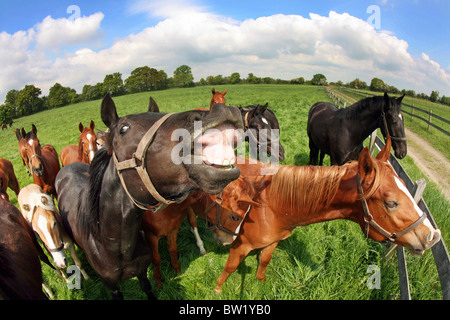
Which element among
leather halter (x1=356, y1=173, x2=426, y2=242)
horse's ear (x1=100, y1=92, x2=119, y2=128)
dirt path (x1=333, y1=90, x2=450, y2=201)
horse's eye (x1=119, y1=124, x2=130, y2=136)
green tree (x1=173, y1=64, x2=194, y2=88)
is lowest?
dirt path (x1=333, y1=90, x2=450, y2=201)

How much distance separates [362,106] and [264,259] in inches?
159

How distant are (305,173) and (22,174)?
10804 mm

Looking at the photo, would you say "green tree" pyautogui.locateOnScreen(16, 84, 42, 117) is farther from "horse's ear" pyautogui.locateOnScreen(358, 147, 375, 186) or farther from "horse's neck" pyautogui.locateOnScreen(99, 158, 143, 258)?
"horse's ear" pyautogui.locateOnScreen(358, 147, 375, 186)

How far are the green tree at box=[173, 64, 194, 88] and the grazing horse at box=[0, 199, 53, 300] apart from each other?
80712 mm

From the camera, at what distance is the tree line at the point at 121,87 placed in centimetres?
5431

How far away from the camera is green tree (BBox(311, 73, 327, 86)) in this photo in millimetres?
81375

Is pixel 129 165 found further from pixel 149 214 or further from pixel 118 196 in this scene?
pixel 149 214

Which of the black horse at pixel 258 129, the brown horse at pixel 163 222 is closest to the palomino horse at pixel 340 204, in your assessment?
the brown horse at pixel 163 222

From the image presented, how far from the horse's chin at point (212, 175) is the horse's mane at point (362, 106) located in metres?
4.91

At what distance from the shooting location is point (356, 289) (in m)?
2.85

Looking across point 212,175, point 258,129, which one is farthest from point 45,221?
point 258,129

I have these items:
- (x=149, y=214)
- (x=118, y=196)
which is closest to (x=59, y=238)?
(x=149, y=214)

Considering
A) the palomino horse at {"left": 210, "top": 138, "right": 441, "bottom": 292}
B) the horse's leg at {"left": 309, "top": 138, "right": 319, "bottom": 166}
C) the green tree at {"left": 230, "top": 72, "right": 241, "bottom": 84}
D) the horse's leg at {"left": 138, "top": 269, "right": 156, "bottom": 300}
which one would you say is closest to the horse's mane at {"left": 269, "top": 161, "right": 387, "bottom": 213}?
the palomino horse at {"left": 210, "top": 138, "right": 441, "bottom": 292}

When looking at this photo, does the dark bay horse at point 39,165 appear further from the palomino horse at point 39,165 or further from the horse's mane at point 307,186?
the horse's mane at point 307,186
